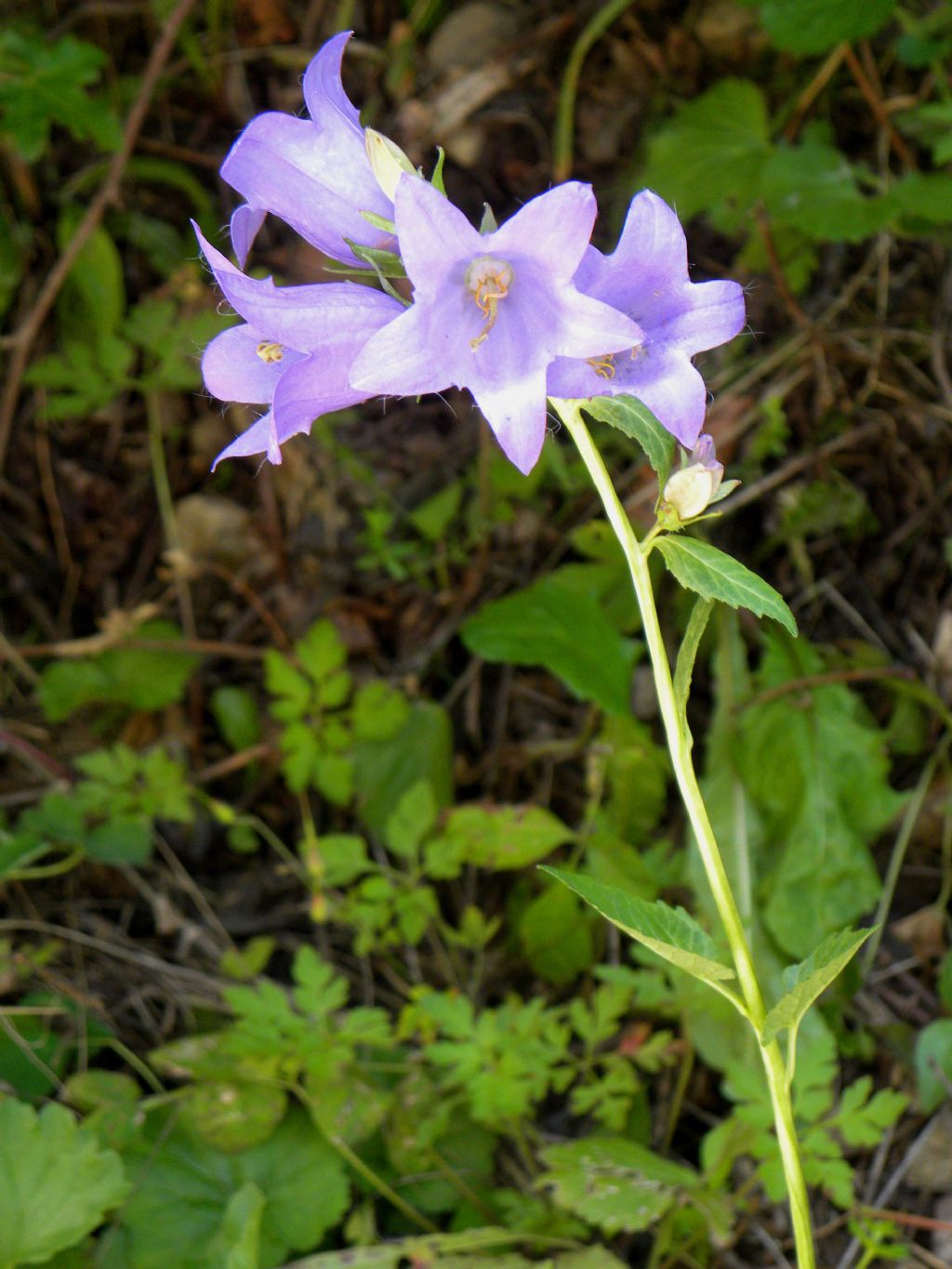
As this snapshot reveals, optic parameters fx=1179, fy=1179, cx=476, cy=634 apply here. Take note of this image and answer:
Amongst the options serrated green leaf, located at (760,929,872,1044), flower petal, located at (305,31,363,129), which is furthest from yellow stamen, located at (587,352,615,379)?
serrated green leaf, located at (760,929,872,1044)

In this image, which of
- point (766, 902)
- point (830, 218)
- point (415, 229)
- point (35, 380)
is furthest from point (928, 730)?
point (35, 380)

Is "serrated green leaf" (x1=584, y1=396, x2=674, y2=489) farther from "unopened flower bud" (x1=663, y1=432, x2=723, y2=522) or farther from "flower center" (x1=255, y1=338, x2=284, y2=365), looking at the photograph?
"flower center" (x1=255, y1=338, x2=284, y2=365)

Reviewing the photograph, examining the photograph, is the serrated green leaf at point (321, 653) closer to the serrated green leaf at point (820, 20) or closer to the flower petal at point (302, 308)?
the flower petal at point (302, 308)

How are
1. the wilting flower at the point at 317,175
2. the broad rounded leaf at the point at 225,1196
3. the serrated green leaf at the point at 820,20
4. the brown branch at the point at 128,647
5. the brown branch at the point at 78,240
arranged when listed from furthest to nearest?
the brown branch at the point at 78,240, the brown branch at the point at 128,647, the serrated green leaf at the point at 820,20, the broad rounded leaf at the point at 225,1196, the wilting flower at the point at 317,175

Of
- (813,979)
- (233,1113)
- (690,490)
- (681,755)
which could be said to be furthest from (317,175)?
(233,1113)

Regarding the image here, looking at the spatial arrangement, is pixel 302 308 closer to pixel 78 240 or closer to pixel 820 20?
pixel 820 20

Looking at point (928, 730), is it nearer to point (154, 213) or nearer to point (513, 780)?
point (513, 780)

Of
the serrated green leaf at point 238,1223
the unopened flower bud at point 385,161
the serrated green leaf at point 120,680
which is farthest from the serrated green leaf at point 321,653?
the unopened flower bud at point 385,161
